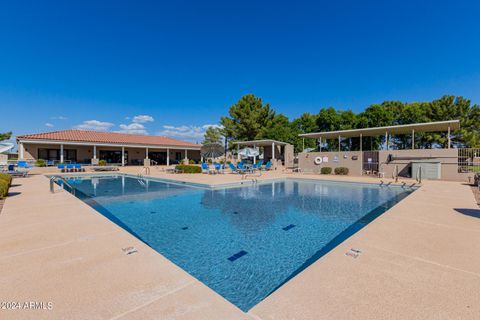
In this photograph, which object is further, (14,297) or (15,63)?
(15,63)

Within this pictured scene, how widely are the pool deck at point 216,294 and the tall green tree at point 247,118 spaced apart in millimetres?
29785

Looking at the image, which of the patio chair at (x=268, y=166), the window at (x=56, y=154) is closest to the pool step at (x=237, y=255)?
the patio chair at (x=268, y=166)

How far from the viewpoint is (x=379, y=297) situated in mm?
2225

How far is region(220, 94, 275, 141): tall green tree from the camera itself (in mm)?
33250

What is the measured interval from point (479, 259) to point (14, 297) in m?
5.72

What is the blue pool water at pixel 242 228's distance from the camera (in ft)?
11.6

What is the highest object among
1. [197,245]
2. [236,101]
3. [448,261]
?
[236,101]

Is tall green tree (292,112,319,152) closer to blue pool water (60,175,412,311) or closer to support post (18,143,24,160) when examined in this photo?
blue pool water (60,175,412,311)

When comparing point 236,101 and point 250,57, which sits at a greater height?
point 250,57

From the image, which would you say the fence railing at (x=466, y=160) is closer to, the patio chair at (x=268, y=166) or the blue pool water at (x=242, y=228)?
the blue pool water at (x=242, y=228)

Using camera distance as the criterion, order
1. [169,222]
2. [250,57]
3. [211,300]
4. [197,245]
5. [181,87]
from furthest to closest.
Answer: [181,87] < [250,57] < [169,222] < [197,245] < [211,300]

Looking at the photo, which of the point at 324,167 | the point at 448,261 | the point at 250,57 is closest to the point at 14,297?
the point at 448,261

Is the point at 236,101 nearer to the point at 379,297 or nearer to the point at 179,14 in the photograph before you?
the point at 179,14

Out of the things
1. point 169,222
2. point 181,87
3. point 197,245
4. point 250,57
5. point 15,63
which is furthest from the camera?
point 181,87
